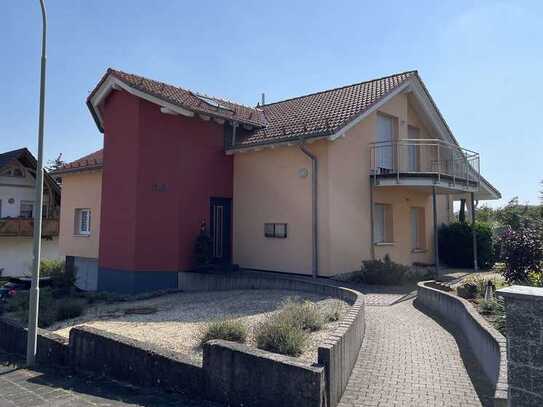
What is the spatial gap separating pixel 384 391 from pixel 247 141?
10.8 meters

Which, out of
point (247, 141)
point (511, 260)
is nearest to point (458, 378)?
point (511, 260)

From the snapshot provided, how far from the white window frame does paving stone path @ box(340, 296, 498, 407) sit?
13.7 meters

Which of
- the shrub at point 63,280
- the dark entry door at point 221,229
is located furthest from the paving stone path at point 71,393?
the dark entry door at point 221,229

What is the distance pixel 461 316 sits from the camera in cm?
764

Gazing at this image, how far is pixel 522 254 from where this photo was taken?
370 inches

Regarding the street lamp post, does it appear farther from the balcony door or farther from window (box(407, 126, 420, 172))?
window (box(407, 126, 420, 172))

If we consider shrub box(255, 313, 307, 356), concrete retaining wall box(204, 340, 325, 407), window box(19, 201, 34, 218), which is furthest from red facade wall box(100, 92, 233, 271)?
window box(19, 201, 34, 218)

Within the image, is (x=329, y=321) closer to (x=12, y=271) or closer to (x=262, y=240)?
(x=262, y=240)

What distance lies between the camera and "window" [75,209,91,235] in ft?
59.3

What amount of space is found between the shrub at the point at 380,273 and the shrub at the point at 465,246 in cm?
614

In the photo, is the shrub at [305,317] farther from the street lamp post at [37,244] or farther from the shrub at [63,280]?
the shrub at [63,280]

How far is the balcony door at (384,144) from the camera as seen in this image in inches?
591

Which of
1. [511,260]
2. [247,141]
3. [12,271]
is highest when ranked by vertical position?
[247,141]

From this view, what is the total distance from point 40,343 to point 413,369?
21.0 ft
